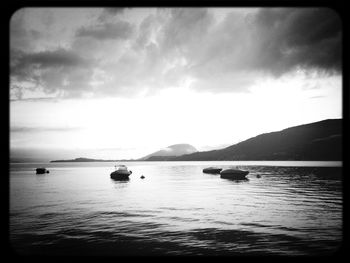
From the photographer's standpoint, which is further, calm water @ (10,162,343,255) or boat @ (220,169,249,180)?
boat @ (220,169,249,180)

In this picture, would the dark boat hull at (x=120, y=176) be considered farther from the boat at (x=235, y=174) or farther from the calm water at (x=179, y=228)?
the calm water at (x=179, y=228)

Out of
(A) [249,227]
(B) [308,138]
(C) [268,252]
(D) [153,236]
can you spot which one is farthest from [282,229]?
(B) [308,138]

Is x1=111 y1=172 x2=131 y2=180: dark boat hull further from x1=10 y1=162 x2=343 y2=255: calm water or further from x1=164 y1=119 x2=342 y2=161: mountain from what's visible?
x1=164 y1=119 x2=342 y2=161: mountain

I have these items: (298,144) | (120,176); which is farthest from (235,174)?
(298,144)

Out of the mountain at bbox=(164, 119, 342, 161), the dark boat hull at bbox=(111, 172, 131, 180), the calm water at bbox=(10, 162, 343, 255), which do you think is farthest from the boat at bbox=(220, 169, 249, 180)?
the mountain at bbox=(164, 119, 342, 161)

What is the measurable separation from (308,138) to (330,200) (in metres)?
161

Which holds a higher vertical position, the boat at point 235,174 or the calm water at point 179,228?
the calm water at point 179,228

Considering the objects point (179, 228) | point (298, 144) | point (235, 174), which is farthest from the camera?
point (298, 144)

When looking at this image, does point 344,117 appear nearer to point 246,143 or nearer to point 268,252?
point 268,252

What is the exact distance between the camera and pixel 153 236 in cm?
1306

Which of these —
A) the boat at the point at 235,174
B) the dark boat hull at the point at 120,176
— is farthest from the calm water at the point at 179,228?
the dark boat hull at the point at 120,176

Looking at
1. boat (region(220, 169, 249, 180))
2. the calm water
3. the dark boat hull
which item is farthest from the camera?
the dark boat hull

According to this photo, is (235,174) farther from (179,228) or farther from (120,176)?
(179,228)
